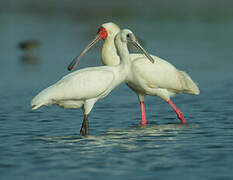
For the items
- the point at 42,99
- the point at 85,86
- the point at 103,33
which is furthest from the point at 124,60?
the point at 103,33

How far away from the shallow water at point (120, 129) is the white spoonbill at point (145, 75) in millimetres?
580

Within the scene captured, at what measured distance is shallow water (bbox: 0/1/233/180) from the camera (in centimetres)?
859

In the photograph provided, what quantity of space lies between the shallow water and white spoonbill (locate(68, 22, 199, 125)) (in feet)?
1.90

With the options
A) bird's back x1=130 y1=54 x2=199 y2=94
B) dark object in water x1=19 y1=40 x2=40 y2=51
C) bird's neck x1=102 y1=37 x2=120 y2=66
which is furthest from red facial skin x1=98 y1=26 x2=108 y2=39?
dark object in water x1=19 y1=40 x2=40 y2=51

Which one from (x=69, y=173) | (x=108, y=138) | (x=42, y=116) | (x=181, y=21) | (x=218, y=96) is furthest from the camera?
(x=181, y=21)

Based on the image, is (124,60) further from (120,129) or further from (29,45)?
(29,45)

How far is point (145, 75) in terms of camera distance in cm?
1259

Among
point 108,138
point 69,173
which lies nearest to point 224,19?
point 108,138

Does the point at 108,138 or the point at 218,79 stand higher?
the point at 218,79

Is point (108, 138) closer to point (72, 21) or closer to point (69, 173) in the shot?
point (69, 173)

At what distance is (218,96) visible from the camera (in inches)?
628

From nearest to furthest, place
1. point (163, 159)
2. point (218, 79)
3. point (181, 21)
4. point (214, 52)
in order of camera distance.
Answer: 1. point (163, 159)
2. point (218, 79)
3. point (214, 52)
4. point (181, 21)

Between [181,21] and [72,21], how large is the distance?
25.6 ft

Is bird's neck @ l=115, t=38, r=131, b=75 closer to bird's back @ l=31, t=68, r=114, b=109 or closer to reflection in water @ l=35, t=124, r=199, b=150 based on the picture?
bird's back @ l=31, t=68, r=114, b=109
